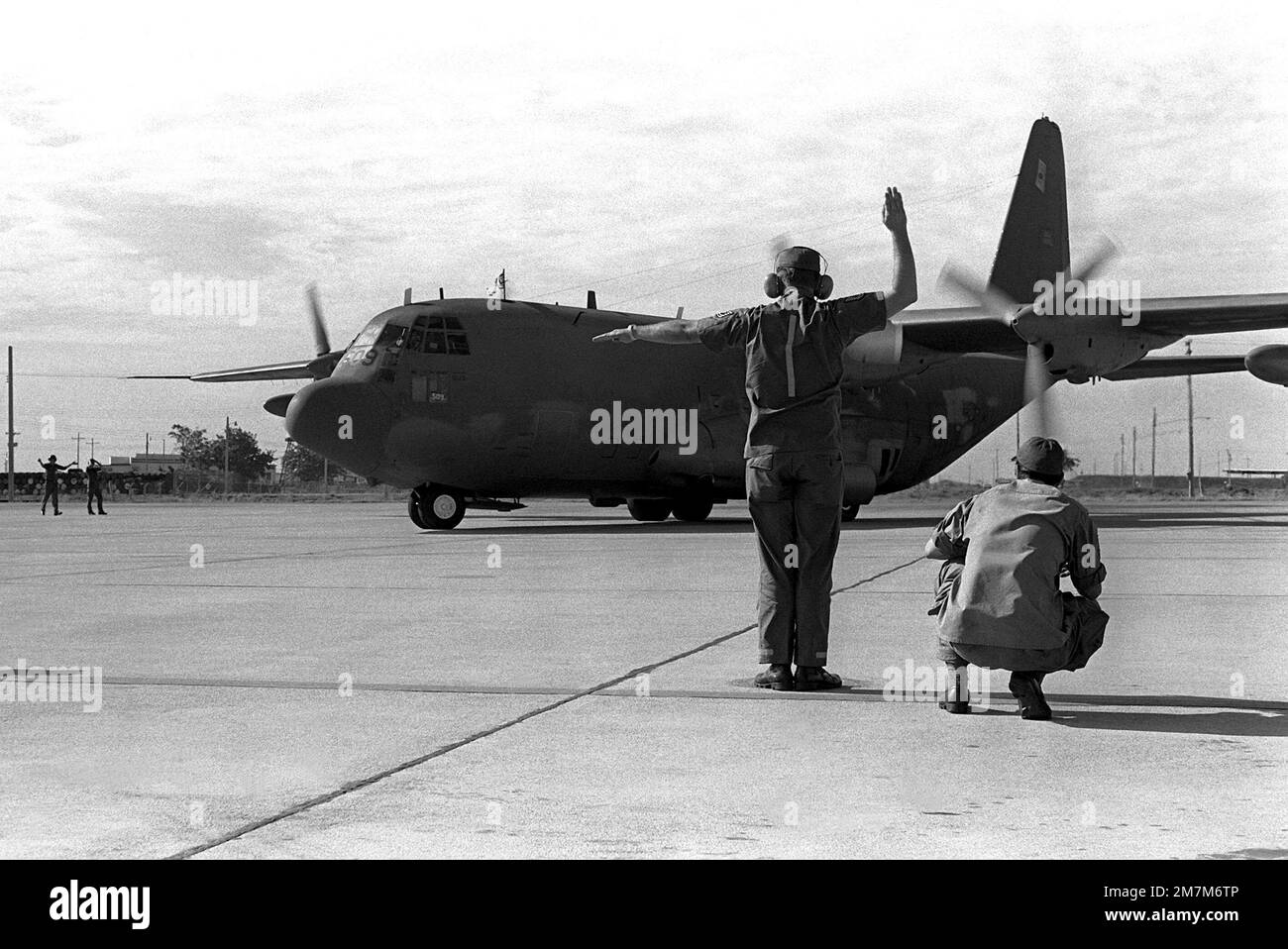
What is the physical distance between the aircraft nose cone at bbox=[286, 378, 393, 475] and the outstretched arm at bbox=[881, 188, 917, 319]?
14927 millimetres

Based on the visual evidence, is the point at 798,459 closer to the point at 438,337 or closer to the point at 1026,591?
the point at 1026,591

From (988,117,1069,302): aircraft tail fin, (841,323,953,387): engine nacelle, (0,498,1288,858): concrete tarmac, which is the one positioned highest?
(988,117,1069,302): aircraft tail fin

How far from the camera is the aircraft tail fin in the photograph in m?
25.9

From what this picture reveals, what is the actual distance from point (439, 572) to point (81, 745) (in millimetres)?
8313

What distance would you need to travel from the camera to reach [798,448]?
6770mm

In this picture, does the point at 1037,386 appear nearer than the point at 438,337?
Yes

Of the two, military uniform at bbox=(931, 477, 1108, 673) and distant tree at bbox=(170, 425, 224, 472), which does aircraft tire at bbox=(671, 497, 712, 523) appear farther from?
distant tree at bbox=(170, 425, 224, 472)

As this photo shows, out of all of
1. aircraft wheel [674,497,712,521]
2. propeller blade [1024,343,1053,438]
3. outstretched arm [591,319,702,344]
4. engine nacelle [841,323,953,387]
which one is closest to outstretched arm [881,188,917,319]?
outstretched arm [591,319,702,344]

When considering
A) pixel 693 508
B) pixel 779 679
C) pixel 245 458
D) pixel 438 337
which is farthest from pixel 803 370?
pixel 245 458

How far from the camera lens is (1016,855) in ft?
11.8

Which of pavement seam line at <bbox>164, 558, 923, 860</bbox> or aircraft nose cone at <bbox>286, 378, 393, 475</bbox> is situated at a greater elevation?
aircraft nose cone at <bbox>286, 378, 393, 475</bbox>

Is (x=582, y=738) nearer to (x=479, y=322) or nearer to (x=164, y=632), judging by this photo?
(x=164, y=632)

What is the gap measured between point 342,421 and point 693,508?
26.8 ft

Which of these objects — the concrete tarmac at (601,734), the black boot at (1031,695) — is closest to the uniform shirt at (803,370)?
the concrete tarmac at (601,734)
